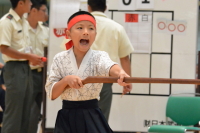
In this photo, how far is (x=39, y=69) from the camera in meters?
5.10

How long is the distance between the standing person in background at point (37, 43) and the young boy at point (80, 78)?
2.24 m

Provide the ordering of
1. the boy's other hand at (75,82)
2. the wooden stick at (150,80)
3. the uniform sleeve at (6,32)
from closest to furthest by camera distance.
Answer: the wooden stick at (150,80) → the boy's other hand at (75,82) → the uniform sleeve at (6,32)

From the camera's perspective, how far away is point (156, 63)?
205 inches

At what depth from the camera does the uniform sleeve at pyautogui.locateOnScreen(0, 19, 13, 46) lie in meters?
4.29

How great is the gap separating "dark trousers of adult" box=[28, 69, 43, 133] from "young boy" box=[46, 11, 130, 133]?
7.40 ft

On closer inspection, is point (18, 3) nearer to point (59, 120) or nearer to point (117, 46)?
point (117, 46)

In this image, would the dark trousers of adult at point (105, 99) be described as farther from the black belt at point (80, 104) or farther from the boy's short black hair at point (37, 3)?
the boy's short black hair at point (37, 3)

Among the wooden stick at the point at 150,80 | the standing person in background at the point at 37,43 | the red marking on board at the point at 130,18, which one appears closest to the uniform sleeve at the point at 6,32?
the standing person in background at the point at 37,43

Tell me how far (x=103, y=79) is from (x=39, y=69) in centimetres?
290

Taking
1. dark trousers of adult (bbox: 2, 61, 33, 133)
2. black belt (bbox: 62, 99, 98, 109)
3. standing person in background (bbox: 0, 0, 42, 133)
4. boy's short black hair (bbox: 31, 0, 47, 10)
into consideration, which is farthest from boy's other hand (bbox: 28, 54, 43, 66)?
black belt (bbox: 62, 99, 98, 109)

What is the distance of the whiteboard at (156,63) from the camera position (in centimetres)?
515

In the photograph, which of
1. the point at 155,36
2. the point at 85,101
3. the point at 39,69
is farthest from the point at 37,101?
the point at 85,101

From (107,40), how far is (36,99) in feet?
5.26

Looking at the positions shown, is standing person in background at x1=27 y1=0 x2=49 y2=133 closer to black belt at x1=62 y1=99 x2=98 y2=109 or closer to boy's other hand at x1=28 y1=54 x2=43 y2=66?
boy's other hand at x1=28 y1=54 x2=43 y2=66
